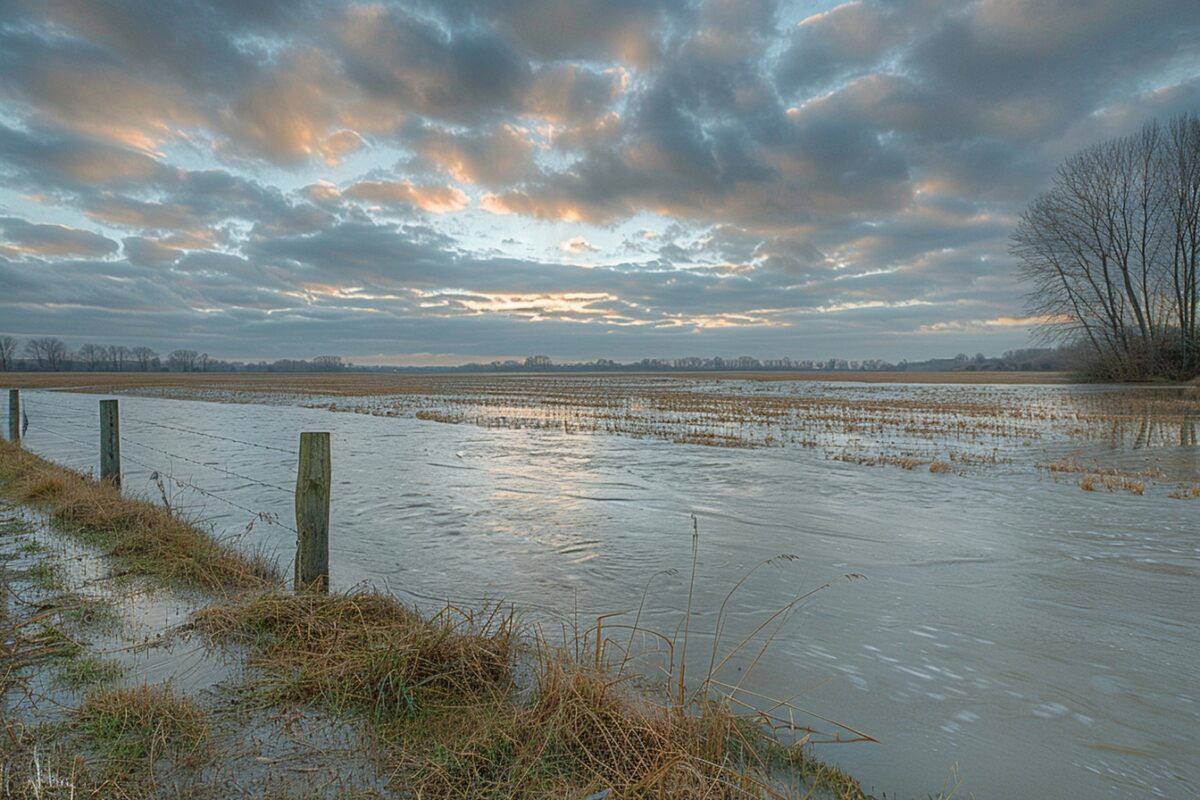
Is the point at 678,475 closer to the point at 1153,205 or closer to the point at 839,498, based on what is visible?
the point at 839,498

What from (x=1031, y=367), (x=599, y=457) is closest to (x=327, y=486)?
(x=599, y=457)

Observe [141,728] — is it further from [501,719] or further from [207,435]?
[207,435]

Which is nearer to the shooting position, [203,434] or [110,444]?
[110,444]

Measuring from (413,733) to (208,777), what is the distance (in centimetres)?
110

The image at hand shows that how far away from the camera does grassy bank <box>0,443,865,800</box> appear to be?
321 centimetres

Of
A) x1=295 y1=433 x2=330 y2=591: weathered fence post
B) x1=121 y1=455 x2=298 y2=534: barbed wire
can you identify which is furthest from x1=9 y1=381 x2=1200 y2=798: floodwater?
x1=295 y1=433 x2=330 y2=591: weathered fence post

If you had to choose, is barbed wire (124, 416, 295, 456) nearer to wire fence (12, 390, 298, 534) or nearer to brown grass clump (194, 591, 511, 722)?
wire fence (12, 390, 298, 534)

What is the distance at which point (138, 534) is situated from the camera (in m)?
7.86

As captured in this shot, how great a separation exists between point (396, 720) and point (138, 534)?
6.15 meters

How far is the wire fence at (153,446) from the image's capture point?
11219 millimetres

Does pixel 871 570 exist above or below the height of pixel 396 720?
below

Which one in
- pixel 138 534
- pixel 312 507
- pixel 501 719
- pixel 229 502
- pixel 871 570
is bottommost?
pixel 871 570

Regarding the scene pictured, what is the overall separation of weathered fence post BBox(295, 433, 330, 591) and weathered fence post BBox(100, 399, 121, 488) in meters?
7.42

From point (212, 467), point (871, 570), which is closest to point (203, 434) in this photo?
point (212, 467)
